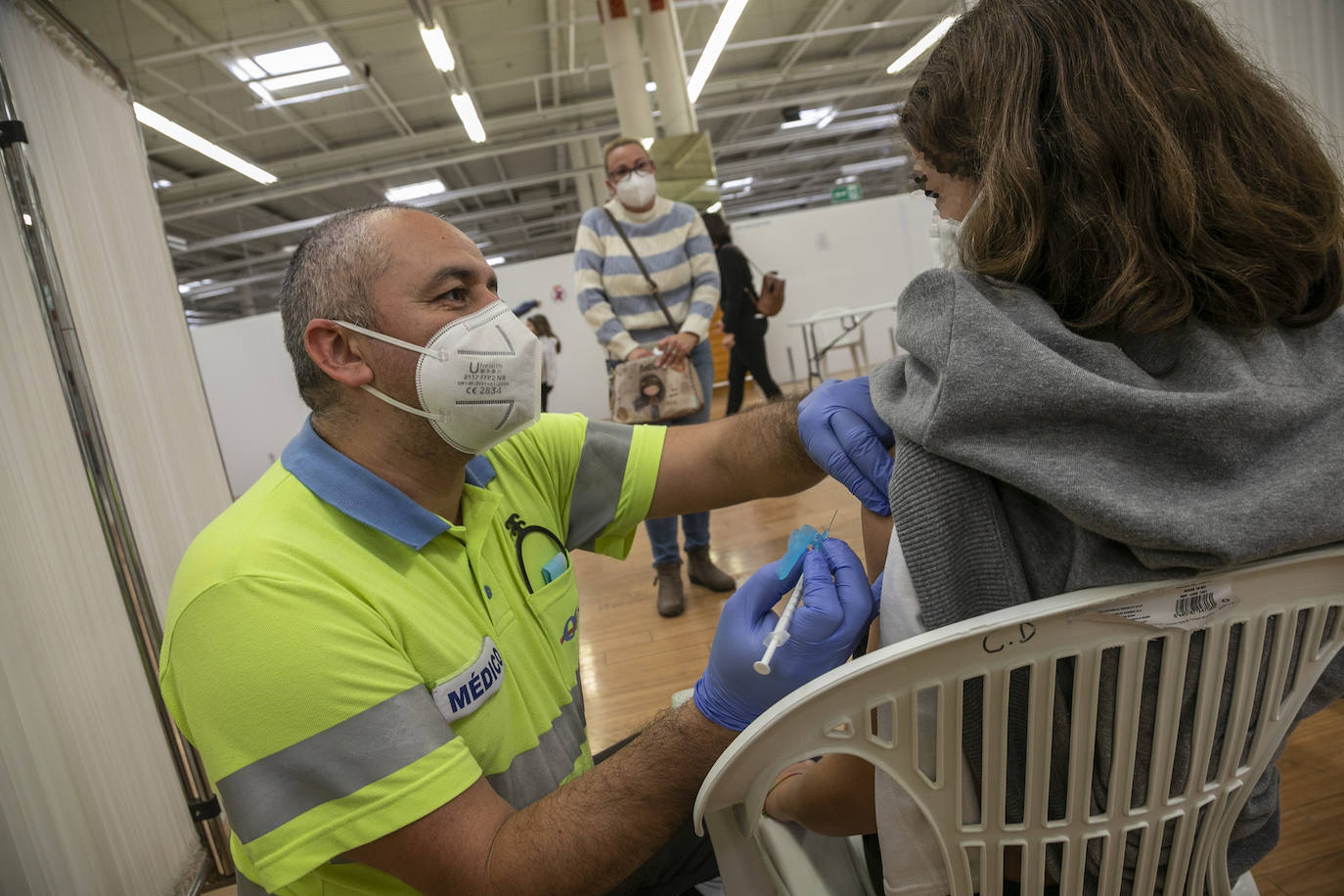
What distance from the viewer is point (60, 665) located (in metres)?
1.42

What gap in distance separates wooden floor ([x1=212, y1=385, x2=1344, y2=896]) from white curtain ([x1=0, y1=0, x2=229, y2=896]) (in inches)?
40.0

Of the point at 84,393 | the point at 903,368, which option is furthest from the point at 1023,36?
the point at 84,393

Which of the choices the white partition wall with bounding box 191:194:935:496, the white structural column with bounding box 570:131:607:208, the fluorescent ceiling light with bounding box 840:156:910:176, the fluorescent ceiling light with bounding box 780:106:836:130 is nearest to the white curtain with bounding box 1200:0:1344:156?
the white partition wall with bounding box 191:194:935:496

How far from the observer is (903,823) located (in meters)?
0.67

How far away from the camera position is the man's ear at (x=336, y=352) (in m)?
1.03

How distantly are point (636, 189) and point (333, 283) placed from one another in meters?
1.90

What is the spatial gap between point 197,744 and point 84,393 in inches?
43.0

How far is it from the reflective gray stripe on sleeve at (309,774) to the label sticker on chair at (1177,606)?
23.9 inches

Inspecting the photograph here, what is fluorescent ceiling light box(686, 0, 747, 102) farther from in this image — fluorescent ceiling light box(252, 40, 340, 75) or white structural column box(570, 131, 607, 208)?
fluorescent ceiling light box(252, 40, 340, 75)

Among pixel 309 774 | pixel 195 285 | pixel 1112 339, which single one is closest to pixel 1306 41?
pixel 1112 339

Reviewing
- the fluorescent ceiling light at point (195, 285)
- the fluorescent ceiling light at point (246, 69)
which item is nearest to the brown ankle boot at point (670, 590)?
the fluorescent ceiling light at point (246, 69)

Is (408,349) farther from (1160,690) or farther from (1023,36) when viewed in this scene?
(1160,690)

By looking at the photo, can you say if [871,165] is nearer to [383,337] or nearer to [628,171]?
[628,171]

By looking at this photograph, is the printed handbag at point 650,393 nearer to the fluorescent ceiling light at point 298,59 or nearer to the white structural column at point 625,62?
the white structural column at point 625,62
